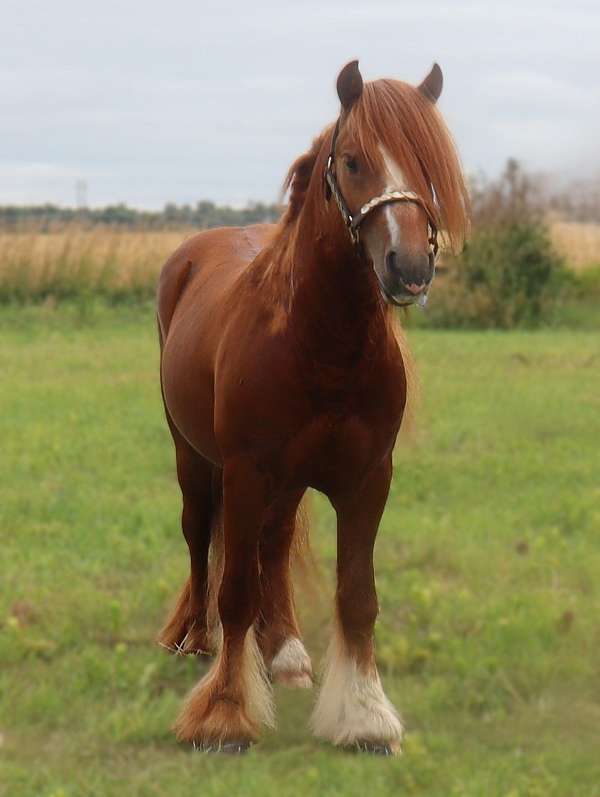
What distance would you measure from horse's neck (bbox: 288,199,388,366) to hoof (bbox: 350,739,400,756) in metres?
1.22

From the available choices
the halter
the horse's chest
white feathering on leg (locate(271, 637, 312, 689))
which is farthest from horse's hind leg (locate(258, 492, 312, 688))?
the halter

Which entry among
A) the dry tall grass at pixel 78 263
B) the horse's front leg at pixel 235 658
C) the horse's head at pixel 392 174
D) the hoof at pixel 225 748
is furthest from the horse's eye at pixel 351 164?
the dry tall grass at pixel 78 263

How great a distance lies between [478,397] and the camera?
10391 millimetres

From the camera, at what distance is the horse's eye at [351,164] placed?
3.25 metres

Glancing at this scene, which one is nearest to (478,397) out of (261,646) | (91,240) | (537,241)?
(261,646)

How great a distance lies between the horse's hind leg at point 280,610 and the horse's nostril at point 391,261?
1524 mm

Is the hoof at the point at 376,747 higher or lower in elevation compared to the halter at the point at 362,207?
lower

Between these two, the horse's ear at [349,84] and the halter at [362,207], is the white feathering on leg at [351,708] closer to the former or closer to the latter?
the halter at [362,207]

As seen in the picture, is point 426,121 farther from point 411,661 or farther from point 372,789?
point 411,661

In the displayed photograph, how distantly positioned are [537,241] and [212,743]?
48.9ft

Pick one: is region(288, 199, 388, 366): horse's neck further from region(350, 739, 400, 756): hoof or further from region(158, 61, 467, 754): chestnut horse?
region(350, 739, 400, 756): hoof

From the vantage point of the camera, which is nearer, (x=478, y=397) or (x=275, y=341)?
(x=275, y=341)

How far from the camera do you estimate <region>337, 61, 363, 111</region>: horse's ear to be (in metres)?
3.26

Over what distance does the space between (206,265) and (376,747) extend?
6.47 feet
